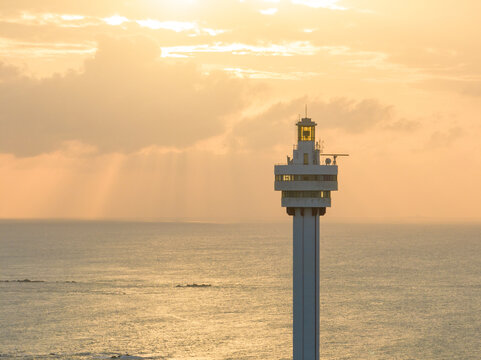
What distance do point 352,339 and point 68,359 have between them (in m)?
58.3

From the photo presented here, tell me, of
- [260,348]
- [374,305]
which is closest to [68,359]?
[260,348]

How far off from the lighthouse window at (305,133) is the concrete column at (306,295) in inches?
456

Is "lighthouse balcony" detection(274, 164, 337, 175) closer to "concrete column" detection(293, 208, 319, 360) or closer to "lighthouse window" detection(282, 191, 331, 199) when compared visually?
"lighthouse window" detection(282, 191, 331, 199)

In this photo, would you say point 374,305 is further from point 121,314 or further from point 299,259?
point 299,259

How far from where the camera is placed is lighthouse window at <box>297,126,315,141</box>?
87.5 metres

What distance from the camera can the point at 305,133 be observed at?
8762 centimetres

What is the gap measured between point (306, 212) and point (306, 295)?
9.82 meters

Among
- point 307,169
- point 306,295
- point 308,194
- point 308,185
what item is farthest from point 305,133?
point 306,295

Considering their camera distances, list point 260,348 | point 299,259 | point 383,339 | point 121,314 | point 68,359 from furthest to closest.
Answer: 1. point 121,314
2. point 383,339
3. point 260,348
4. point 68,359
5. point 299,259

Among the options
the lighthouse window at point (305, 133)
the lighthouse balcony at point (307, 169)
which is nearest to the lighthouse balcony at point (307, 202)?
the lighthouse balcony at point (307, 169)

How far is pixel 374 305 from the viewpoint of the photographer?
194500mm

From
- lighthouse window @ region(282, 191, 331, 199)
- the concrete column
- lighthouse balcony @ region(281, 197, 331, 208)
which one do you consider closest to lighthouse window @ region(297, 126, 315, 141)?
lighthouse window @ region(282, 191, 331, 199)

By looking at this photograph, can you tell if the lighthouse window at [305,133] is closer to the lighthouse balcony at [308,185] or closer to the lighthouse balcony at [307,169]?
the lighthouse balcony at [307,169]

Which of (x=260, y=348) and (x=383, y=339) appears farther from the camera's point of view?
(x=383, y=339)
